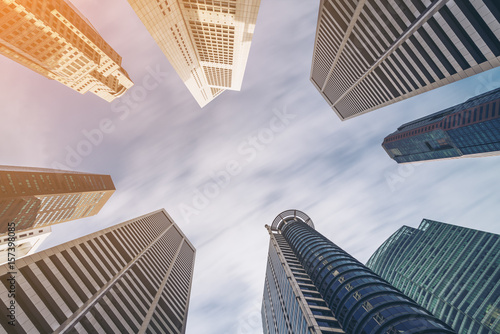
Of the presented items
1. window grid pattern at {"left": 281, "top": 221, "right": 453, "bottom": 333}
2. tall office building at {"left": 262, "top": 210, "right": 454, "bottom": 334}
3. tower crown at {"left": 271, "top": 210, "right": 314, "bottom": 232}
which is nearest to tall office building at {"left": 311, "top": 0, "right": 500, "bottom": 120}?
window grid pattern at {"left": 281, "top": 221, "right": 453, "bottom": 333}

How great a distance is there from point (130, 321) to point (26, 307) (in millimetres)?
17073

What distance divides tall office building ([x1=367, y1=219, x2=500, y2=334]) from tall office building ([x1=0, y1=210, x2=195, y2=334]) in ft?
347

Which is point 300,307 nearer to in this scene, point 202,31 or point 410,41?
point 410,41

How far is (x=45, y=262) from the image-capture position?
32.1 meters

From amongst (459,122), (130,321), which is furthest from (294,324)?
(459,122)

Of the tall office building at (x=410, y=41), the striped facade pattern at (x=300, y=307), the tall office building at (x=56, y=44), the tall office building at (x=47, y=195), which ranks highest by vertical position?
the tall office building at (x=56, y=44)

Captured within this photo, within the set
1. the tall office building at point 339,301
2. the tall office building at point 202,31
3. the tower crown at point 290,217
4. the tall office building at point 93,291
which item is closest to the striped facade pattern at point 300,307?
the tall office building at point 339,301

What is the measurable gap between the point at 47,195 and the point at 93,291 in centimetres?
9708

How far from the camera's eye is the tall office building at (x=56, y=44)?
8856cm

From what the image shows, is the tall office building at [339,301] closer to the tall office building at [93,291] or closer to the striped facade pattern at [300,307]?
the striped facade pattern at [300,307]

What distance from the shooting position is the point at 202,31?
82.9 meters

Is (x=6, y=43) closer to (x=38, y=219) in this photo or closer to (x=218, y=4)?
(x=38, y=219)

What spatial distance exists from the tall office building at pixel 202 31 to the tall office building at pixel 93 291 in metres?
63.1

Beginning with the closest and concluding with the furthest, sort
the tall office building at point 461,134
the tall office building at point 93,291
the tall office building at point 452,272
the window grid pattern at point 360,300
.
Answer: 1. the tall office building at point 93,291
2. the window grid pattern at point 360,300
3. the tall office building at point 452,272
4. the tall office building at point 461,134
